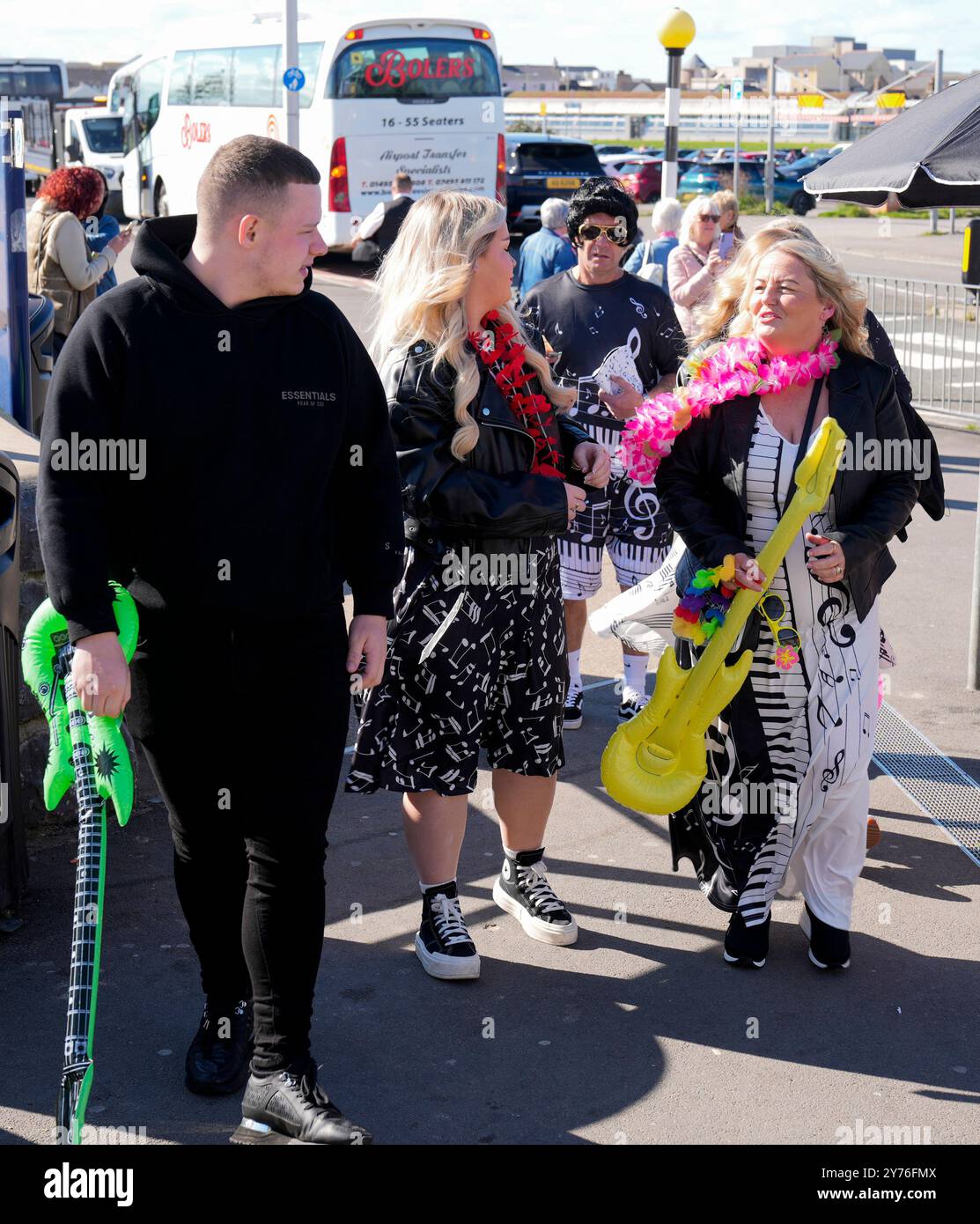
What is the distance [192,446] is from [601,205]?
A: 3.03 m

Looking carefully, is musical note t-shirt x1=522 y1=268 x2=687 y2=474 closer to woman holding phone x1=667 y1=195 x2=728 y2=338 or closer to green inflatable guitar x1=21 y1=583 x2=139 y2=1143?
woman holding phone x1=667 y1=195 x2=728 y2=338

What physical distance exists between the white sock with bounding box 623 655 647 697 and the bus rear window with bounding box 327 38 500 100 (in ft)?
52.4

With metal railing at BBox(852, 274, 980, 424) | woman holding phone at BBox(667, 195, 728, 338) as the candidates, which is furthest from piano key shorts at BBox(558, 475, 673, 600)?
metal railing at BBox(852, 274, 980, 424)

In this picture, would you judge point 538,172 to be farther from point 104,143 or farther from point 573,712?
point 573,712

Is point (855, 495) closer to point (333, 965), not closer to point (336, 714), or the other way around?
point (336, 714)

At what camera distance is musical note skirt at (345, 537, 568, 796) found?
3629 mm

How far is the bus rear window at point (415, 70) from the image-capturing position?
1969 centimetres

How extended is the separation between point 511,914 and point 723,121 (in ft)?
259

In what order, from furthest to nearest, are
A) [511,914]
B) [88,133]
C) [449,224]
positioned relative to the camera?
[88,133] < [511,914] < [449,224]

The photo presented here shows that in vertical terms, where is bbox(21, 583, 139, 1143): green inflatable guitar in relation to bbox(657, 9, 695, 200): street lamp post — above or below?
below

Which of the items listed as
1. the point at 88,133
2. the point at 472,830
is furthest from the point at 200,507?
the point at 88,133

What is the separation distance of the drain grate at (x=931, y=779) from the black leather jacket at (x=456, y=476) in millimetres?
1895

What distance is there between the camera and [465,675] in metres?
3.63

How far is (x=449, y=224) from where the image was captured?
3.53 metres
